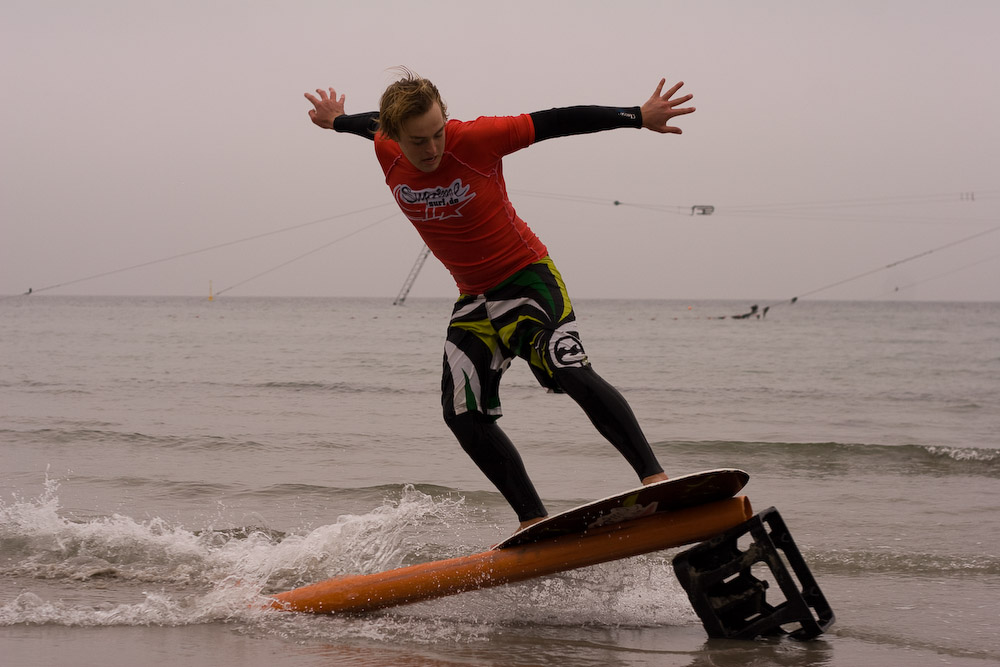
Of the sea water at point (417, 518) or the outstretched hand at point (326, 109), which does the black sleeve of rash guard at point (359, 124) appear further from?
the sea water at point (417, 518)

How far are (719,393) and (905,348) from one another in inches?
707

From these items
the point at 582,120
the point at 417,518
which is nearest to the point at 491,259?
the point at 582,120

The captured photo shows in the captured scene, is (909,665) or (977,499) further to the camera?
(977,499)

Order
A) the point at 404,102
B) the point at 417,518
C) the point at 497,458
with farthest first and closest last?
the point at 417,518 < the point at 497,458 < the point at 404,102

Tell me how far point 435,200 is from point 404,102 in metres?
0.44

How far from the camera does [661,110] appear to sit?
361 centimetres

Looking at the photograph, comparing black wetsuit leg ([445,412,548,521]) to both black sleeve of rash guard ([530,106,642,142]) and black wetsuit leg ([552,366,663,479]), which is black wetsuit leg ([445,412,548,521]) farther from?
black sleeve of rash guard ([530,106,642,142])

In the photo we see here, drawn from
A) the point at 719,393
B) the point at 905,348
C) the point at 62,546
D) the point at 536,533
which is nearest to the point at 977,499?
the point at 536,533

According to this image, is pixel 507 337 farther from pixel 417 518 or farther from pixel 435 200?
pixel 417 518

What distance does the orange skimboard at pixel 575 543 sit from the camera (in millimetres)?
3352

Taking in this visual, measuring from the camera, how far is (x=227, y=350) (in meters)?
26.0

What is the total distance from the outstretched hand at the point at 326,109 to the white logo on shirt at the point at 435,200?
818 millimetres

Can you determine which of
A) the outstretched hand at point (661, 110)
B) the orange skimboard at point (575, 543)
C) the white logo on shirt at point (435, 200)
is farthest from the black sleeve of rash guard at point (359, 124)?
the orange skimboard at point (575, 543)

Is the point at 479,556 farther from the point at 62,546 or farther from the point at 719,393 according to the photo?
the point at 719,393
